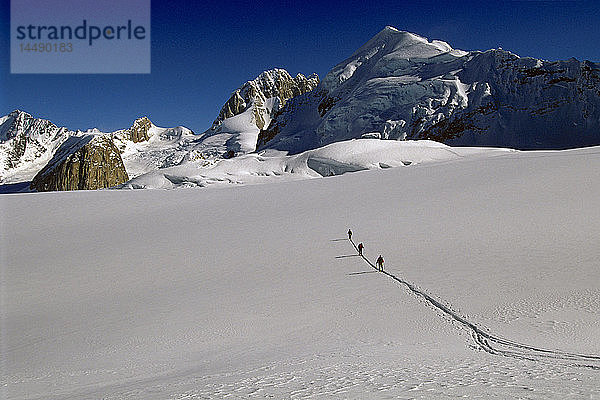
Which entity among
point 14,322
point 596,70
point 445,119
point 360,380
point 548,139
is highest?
point 596,70

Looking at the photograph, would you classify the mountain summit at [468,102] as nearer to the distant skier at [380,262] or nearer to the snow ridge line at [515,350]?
the distant skier at [380,262]

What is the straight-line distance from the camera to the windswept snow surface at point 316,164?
40.9 m

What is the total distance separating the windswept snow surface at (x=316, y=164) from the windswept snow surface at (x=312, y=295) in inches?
750

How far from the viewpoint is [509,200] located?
1703 cm

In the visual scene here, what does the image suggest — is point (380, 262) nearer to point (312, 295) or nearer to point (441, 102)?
point (312, 295)

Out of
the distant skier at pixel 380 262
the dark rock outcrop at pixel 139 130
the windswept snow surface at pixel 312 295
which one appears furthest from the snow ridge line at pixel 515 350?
the dark rock outcrop at pixel 139 130

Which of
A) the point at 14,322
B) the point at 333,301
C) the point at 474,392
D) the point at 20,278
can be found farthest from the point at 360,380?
the point at 20,278

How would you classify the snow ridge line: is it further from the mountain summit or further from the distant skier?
the mountain summit

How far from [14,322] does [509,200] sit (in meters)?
18.2

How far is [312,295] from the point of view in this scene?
996 cm

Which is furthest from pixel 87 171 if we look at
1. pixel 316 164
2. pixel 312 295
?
pixel 312 295

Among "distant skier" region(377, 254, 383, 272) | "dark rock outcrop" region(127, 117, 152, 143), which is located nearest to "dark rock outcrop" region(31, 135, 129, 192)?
"dark rock outcrop" region(127, 117, 152, 143)

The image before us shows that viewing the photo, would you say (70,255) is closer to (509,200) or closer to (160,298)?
(160,298)

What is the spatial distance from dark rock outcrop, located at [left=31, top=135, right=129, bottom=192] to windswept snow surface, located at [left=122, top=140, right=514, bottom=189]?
75433 millimetres
